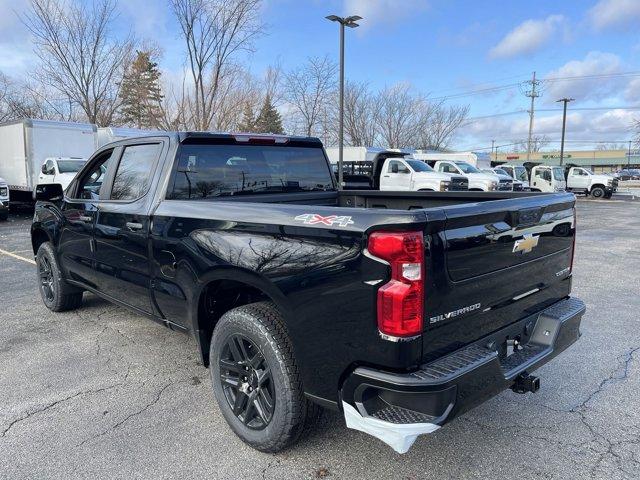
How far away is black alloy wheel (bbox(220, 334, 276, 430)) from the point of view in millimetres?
2820

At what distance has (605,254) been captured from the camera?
9.63 metres

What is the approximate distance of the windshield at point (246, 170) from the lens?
3637 millimetres

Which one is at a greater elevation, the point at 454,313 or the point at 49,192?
the point at 49,192

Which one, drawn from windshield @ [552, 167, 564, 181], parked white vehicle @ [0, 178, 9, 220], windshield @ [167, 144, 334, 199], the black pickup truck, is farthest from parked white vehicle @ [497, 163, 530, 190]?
the black pickup truck

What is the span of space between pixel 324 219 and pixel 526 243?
1190mm

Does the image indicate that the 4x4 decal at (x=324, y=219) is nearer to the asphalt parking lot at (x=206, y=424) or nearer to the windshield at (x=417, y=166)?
the asphalt parking lot at (x=206, y=424)

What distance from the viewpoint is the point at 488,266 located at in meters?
2.53

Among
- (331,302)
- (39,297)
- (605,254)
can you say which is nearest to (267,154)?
(331,302)

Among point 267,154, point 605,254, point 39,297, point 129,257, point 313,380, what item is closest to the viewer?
point 313,380

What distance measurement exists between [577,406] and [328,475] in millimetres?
1868

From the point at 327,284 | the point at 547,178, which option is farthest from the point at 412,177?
the point at 327,284

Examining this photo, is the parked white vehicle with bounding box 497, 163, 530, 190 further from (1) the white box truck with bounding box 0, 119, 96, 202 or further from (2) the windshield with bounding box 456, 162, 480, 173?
(1) the white box truck with bounding box 0, 119, 96, 202

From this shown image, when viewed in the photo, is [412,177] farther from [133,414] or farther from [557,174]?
[133,414]

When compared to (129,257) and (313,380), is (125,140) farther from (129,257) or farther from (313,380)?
(313,380)
